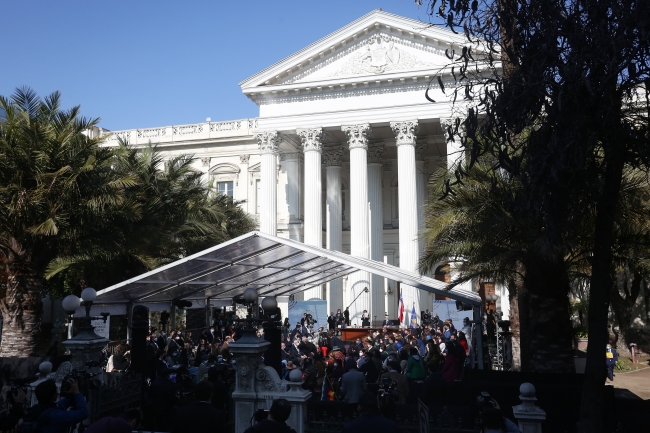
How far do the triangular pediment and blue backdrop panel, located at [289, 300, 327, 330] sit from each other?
44.7 feet

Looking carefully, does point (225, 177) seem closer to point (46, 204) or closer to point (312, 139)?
point (312, 139)

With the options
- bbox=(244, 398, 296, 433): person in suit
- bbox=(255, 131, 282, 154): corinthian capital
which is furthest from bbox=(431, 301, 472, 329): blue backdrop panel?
bbox=(244, 398, 296, 433): person in suit

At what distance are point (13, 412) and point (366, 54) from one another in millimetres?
30536

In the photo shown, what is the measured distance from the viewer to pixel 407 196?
104 ft

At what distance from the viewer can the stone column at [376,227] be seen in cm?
3194

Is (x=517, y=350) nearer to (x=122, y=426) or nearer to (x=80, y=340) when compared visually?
(x=80, y=340)

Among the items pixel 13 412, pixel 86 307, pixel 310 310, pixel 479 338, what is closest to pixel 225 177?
pixel 310 310

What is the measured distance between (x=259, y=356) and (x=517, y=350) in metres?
10.5

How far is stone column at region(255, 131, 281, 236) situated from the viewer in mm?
34250

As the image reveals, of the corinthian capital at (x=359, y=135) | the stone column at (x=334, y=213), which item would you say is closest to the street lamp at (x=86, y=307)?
the stone column at (x=334, y=213)

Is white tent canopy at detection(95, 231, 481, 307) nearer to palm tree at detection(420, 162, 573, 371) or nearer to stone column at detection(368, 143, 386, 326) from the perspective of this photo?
palm tree at detection(420, 162, 573, 371)

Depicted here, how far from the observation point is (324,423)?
24.4 feet

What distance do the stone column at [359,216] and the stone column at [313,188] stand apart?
1.85 meters

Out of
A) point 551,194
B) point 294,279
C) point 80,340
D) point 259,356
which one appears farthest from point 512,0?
point 294,279
